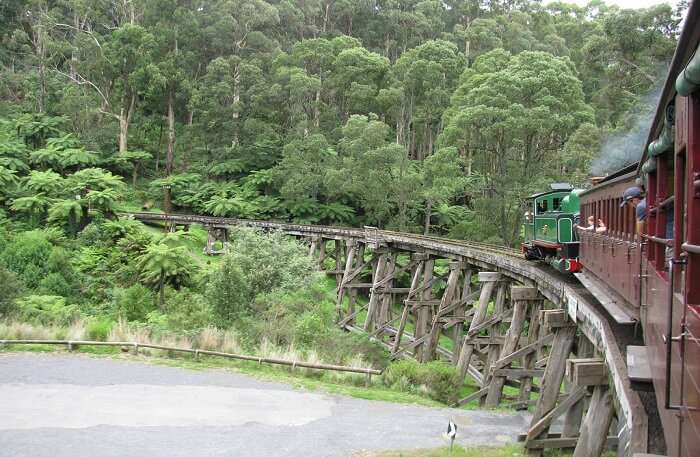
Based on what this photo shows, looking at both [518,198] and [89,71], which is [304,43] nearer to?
[89,71]

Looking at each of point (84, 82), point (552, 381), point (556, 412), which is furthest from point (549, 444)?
point (84, 82)

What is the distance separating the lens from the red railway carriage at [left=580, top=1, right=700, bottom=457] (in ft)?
7.04

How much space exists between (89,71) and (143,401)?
119ft

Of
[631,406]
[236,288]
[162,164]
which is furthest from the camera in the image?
[162,164]

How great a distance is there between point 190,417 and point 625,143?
53.1 ft

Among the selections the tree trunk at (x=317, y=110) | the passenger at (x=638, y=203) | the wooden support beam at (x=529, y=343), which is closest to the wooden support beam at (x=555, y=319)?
the wooden support beam at (x=529, y=343)

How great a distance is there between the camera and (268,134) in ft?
126

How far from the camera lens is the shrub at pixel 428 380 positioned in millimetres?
12180

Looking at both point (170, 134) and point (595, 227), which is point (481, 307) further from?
point (170, 134)

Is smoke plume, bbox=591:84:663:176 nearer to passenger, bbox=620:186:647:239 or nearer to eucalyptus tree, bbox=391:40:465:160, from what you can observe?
passenger, bbox=620:186:647:239

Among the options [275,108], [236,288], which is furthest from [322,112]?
[236,288]

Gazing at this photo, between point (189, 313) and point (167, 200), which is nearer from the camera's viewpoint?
point (189, 313)

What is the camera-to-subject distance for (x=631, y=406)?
13.9 feet

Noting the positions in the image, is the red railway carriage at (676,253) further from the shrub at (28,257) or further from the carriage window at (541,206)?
the shrub at (28,257)
